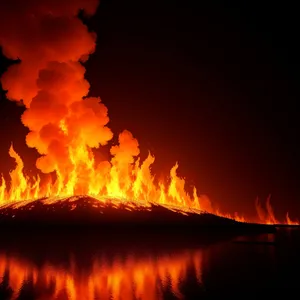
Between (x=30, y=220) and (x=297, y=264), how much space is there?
43.2 m

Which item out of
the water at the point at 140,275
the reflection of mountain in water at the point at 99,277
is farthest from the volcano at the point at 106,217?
the reflection of mountain in water at the point at 99,277

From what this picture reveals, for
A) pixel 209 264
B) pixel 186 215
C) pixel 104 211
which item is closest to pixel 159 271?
pixel 209 264

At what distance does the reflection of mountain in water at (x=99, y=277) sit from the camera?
15.2 meters

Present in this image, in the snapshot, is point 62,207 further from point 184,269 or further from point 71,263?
point 184,269

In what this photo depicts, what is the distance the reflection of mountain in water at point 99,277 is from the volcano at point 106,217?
92.5 feet

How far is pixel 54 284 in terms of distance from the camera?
1727cm

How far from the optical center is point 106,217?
5634 centimetres

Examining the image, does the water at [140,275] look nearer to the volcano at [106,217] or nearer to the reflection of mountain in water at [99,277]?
the reflection of mountain in water at [99,277]

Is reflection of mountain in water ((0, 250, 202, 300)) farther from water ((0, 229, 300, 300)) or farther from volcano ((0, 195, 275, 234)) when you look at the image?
volcano ((0, 195, 275, 234))

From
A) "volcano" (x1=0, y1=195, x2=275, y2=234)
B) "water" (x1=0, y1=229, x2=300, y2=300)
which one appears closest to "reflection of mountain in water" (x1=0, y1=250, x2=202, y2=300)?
"water" (x1=0, y1=229, x2=300, y2=300)

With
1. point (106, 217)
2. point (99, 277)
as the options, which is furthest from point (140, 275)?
point (106, 217)

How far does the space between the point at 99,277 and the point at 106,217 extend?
37831mm

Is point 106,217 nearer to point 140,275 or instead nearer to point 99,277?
point 140,275

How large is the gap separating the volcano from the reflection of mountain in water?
28.2 metres
